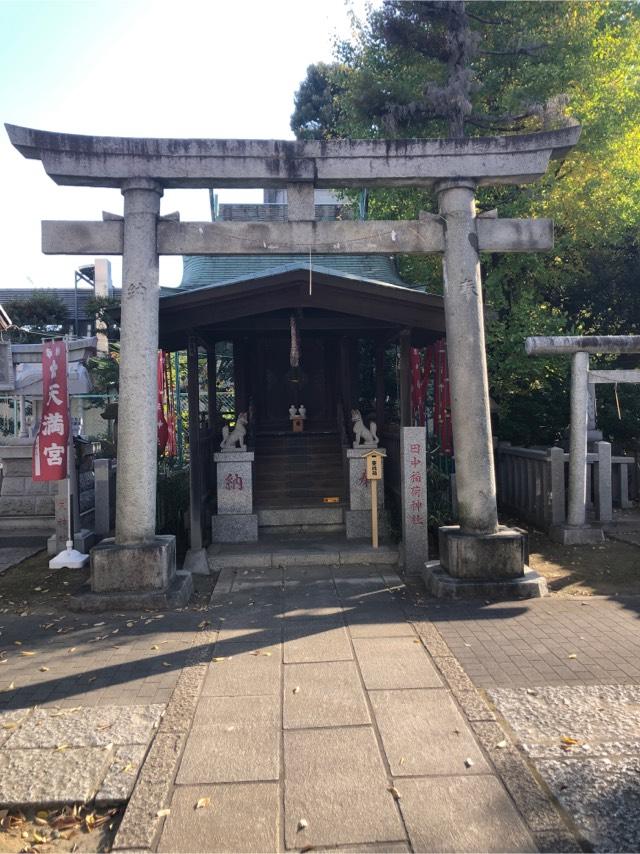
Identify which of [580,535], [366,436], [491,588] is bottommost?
[491,588]

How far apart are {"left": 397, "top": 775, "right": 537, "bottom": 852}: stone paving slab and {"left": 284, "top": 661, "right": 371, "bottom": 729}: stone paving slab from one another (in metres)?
0.82

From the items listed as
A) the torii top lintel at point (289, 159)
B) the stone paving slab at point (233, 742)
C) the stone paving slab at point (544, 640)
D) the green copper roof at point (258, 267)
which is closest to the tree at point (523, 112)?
the green copper roof at point (258, 267)

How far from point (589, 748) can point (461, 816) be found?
1.09m

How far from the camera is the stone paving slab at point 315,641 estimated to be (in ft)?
16.9

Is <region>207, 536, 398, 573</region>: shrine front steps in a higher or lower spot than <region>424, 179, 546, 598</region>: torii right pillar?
lower

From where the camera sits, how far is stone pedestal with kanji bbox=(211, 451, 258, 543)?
966 centimetres

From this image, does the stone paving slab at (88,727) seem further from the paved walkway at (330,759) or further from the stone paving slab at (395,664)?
the stone paving slab at (395,664)

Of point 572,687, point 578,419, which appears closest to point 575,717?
point 572,687

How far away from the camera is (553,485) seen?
9.86 meters

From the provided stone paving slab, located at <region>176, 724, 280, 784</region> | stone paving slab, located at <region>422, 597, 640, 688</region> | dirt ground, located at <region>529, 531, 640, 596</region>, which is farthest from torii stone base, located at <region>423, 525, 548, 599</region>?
stone paving slab, located at <region>176, 724, 280, 784</region>

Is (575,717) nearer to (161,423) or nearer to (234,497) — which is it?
(234,497)

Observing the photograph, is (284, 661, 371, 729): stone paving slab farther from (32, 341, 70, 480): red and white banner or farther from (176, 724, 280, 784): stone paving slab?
(32, 341, 70, 480): red and white banner

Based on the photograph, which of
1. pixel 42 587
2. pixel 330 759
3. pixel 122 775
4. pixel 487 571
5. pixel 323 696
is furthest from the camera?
pixel 42 587

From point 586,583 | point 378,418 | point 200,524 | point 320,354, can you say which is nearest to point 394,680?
point 586,583
